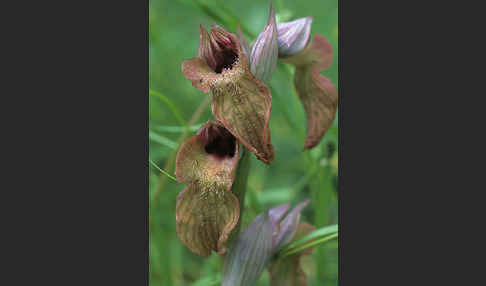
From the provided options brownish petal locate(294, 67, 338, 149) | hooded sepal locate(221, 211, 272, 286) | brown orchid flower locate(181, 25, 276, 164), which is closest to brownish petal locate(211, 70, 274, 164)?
brown orchid flower locate(181, 25, 276, 164)

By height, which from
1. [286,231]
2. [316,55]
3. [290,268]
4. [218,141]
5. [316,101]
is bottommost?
[290,268]

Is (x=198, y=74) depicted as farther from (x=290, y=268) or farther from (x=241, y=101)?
(x=290, y=268)

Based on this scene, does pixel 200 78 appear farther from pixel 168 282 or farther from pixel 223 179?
pixel 168 282

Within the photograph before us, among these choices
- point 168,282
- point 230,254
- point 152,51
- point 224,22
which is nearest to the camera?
point 230,254

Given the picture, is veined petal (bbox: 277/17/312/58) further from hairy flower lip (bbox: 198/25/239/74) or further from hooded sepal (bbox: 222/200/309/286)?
hooded sepal (bbox: 222/200/309/286)

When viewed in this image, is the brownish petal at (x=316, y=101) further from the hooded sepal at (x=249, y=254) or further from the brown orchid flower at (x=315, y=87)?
the hooded sepal at (x=249, y=254)

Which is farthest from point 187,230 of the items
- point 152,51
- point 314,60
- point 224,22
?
point 152,51

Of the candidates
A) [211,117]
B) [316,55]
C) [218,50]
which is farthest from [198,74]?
[211,117]
